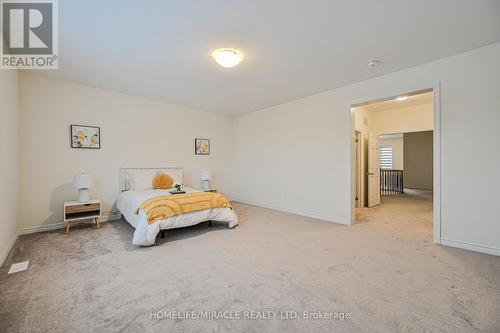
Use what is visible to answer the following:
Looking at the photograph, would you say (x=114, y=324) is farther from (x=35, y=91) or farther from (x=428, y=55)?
(x=428, y=55)

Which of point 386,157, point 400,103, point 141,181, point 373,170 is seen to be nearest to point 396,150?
point 386,157

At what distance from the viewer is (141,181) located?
14.8ft

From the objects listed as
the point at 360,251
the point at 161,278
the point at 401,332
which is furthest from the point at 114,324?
the point at 360,251

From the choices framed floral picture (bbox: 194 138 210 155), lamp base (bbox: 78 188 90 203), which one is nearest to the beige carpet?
lamp base (bbox: 78 188 90 203)

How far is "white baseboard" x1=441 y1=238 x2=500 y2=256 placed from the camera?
2.62 metres

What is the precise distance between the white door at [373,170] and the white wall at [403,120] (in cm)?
44

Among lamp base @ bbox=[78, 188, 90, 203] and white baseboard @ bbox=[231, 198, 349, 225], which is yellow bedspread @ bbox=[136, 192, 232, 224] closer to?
lamp base @ bbox=[78, 188, 90, 203]

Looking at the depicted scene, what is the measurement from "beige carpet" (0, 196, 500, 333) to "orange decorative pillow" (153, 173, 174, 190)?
150 cm

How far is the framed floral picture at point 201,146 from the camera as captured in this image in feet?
18.8

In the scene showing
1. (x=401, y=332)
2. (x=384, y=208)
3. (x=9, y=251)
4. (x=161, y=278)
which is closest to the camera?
(x=401, y=332)

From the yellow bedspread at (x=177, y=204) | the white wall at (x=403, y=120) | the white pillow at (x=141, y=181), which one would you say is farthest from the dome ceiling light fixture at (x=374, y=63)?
the white pillow at (x=141, y=181)

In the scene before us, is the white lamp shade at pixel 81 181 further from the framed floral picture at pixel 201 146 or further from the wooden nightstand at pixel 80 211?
the framed floral picture at pixel 201 146

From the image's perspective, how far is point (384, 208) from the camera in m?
5.42

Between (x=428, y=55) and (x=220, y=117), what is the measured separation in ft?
15.6
